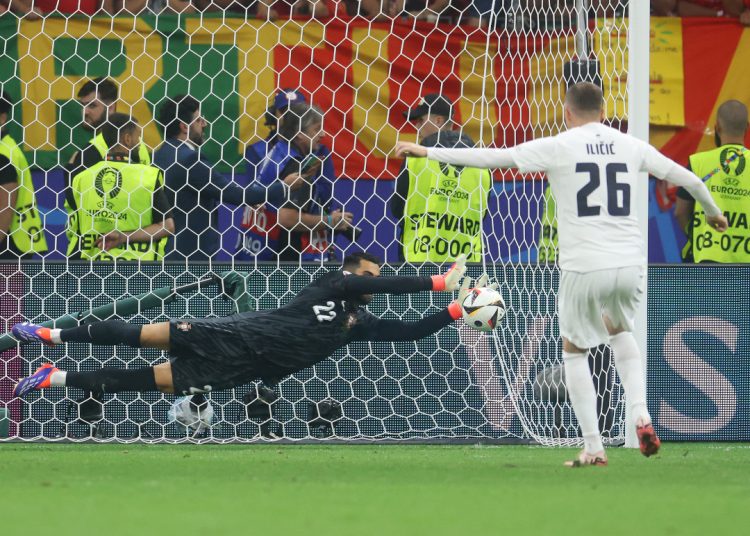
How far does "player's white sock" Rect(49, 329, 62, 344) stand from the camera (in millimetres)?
8188

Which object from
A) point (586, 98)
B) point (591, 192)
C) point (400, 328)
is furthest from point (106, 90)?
point (591, 192)

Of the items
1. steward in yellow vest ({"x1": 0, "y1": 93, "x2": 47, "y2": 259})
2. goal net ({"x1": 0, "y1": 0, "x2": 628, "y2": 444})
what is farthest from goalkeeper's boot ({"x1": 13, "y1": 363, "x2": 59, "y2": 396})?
steward in yellow vest ({"x1": 0, "y1": 93, "x2": 47, "y2": 259})

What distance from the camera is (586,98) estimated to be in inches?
266

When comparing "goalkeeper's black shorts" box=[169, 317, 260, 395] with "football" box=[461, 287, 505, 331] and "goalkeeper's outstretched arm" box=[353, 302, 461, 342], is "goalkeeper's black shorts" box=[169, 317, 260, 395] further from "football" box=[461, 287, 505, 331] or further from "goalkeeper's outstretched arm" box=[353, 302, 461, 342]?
"football" box=[461, 287, 505, 331]

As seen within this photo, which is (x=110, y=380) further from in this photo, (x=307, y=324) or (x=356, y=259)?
(x=356, y=259)

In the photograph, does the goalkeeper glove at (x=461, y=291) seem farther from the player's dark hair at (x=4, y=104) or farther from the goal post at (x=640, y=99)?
the player's dark hair at (x=4, y=104)

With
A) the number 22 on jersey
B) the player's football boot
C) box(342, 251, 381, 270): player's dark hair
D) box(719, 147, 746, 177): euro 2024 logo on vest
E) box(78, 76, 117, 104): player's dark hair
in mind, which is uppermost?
box(78, 76, 117, 104): player's dark hair

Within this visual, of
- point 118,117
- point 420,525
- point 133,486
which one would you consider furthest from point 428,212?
point 420,525

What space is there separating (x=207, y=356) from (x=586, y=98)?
271 centimetres

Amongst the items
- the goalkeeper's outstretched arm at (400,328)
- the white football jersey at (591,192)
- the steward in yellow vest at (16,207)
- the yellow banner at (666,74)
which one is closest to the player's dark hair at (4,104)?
the steward in yellow vest at (16,207)

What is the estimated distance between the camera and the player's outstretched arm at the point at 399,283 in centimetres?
808

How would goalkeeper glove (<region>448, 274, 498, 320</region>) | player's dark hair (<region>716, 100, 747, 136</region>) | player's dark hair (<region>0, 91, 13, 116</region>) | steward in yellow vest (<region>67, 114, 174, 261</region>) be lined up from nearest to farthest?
goalkeeper glove (<region>448, 274, 498, 320</region>) → steward in yellow vest (<region>67, 114, 174, 261</region>) → player's dark hair (<region>0, 91, 13, 116</region>) → player's dark hair (<region>716, 100, 747, 136</region>)

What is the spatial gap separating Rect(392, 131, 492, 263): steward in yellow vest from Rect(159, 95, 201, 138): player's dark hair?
141 centimetres

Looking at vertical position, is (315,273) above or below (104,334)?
above
